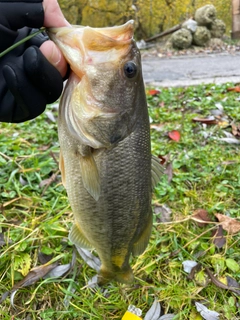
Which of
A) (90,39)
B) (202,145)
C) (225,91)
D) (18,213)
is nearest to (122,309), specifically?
(18,213)

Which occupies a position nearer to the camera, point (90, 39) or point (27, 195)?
point (90, 39)

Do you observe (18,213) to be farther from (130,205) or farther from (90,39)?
(90,39)

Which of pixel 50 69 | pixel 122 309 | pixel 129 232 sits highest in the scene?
pixel 50 69

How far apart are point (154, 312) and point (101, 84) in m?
1.09

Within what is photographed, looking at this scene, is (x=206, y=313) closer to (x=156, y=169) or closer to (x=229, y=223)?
(x=229, y=223)

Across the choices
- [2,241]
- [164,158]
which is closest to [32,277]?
[2,241]

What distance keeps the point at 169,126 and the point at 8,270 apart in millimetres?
1872

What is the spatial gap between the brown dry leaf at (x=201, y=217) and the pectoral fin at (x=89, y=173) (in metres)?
1.00

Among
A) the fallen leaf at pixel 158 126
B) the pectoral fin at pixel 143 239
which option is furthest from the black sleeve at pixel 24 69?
the fallen leaf at pixel 158 126

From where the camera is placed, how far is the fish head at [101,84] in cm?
124

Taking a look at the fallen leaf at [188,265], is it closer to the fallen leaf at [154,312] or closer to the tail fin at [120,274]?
the fallen leaf at [154,312]

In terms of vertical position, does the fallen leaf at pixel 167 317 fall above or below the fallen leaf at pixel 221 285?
above

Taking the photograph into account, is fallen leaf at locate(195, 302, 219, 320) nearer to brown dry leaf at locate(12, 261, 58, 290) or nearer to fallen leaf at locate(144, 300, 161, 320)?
fallen leaf at locate(144, 300, 161, 320)

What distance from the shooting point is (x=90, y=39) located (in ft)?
4.03
